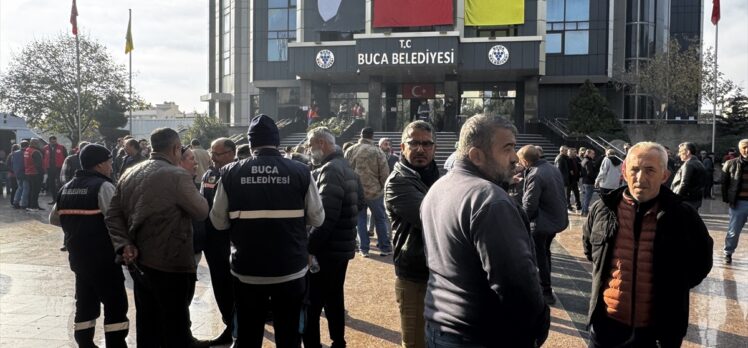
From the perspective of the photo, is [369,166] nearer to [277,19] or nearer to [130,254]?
[130,254]

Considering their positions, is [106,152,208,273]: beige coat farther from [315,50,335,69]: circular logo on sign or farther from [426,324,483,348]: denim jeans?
[315,50,335,69]: circular logo on sign

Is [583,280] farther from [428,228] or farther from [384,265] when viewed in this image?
[428,228]

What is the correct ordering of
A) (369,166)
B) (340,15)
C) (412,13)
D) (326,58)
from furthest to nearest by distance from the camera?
1. (340,15)
2. (326,58)
3. (412,13)
4. (369,166)

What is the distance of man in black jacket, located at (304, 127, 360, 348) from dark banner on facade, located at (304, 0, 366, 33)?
2980 centimetres

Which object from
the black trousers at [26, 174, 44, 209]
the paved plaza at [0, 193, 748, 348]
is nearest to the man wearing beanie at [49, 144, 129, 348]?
the paved plaza at [0, 193, 748, 348]

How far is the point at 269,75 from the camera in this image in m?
39.2

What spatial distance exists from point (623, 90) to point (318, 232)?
3550cm

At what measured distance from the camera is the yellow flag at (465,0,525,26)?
30.8 metres

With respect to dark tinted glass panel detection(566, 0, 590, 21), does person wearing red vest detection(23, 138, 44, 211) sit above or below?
below

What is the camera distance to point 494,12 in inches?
1237

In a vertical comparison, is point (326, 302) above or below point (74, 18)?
below

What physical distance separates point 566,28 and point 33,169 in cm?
2981

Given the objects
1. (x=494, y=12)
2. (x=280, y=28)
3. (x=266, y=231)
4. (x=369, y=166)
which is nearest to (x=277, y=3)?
(x=280, y=28)

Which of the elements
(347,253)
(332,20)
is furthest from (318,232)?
(332,20)
